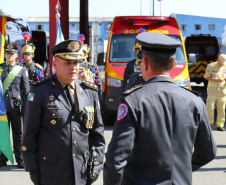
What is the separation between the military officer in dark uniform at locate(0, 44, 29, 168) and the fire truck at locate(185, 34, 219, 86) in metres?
16.9

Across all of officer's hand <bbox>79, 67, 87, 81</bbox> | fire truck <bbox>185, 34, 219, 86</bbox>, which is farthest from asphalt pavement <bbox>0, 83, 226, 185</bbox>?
fire truck <bbox>185, 34, 219, 86</bbox>

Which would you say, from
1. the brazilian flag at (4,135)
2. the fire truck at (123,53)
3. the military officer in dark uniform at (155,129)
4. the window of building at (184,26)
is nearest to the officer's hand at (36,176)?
the military officer in dark uniform at (155,129)

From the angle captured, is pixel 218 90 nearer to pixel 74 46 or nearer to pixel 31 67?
pixel 31 67

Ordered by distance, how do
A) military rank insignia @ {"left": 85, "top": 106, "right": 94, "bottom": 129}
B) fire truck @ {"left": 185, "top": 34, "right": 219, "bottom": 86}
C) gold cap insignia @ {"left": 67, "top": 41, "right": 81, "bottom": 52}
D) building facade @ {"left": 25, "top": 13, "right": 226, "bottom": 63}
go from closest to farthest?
military rank insignia @ {"left": 85, "top": 106, "right": 94, "bottom": 129} < gold cap insignia @ {"left": 67, "top": 41, "right": 81, "bottom": 52} < fire truck @ {"left": 185, "top": 34, "right": 219, "bottom": 86} < building facade @ {"left": 25, "top": 13, "right": 226, "bottom": 63}

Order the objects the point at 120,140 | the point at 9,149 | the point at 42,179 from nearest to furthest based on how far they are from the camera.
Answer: the point at 120,140 < the point at 42,179 < the point at 9,149

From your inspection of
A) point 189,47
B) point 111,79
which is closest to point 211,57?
point 189,47

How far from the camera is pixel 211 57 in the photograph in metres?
23.8

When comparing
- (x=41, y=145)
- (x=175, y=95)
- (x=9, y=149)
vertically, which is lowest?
(x=9, y=149)

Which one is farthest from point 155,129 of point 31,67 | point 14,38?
point 14,38

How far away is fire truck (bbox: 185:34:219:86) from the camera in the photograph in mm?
23500

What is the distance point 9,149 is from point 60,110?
3.76 meters

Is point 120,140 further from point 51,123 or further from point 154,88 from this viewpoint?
point 51,123

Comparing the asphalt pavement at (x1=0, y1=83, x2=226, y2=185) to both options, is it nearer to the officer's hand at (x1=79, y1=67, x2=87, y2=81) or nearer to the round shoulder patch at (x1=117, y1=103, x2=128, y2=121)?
the officer's hand at (x1=79, y1=67, x2=87, y2=81)

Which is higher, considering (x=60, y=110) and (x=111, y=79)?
(x=60, y=110)
